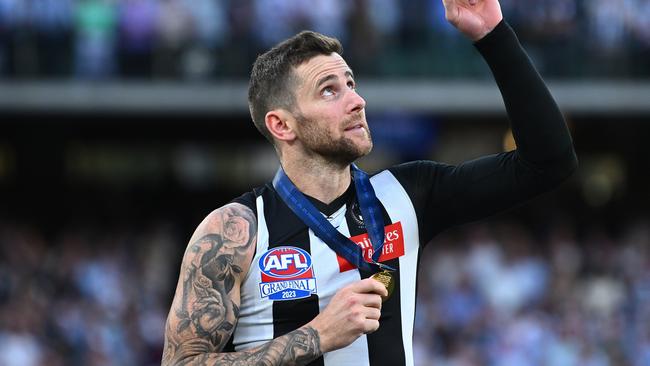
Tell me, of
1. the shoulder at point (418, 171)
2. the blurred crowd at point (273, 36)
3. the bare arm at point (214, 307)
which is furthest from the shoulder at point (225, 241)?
the blurred crowd at point (273, 36)

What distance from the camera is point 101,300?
1300cm

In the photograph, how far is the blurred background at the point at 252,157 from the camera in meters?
12.4

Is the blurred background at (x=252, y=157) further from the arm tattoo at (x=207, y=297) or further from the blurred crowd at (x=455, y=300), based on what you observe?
the arm tattoo at (x=207, y=297)

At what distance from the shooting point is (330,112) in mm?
4055

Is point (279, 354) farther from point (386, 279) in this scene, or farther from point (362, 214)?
point (362, 214)

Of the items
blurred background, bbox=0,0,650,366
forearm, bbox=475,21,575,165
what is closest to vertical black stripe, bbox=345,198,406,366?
forearm, bbox=475,21,575,165

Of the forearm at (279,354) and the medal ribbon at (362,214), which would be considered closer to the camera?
Result: the forearm at (279,354)

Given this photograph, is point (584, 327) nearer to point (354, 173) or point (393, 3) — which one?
point (393, 3)

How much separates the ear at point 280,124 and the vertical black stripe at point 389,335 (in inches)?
15.9

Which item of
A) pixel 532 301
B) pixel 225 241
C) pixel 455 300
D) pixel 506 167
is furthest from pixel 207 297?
pixel 532 301

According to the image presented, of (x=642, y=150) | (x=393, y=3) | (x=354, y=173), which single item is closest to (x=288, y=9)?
(x=393, y=3)

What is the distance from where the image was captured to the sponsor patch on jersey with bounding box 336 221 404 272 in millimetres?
3980

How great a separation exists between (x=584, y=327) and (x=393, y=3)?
16.8ft

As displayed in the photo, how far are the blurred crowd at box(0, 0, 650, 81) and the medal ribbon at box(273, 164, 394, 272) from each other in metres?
10.5
